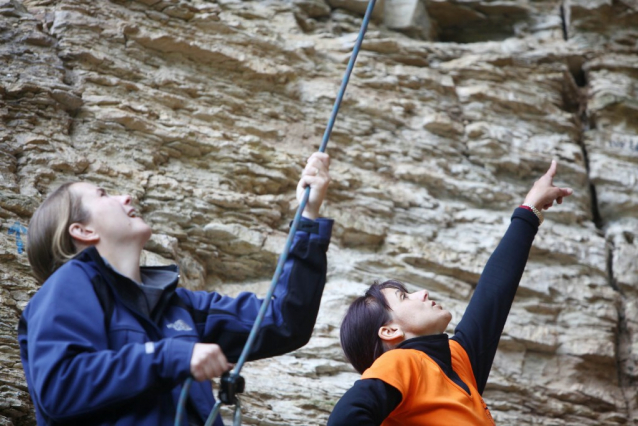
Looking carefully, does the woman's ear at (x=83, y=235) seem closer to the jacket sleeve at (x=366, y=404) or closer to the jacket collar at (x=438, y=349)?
the jacket sleeve at (x=366, y=404)

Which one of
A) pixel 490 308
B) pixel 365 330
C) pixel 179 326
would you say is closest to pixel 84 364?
pixel 179 326

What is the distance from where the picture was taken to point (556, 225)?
22.5 feet

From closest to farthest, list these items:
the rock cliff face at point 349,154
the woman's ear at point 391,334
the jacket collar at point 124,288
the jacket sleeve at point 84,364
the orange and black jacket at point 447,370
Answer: the jacket sleeve at point 84,364 < the jacket collar at point 124,288 < the orange and black jacket at point 447,370 < the woman's ear at point 391,334 < the rock cliff face at point 349,154

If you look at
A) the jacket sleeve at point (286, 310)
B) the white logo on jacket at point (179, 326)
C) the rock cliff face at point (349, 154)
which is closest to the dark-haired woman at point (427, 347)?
the jacket sleeve at point (286, 310)

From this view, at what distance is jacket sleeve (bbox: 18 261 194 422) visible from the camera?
1863mm

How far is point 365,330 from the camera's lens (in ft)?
9.72

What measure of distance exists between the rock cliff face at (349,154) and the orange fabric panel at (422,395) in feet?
6.67

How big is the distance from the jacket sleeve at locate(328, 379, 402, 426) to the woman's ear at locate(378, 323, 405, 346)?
407 millimetres

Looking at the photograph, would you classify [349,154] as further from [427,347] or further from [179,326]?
[179,326]

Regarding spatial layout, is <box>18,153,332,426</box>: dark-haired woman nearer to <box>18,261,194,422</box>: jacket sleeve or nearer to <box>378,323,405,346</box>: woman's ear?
<box>18,261,194,422</box>: jacket sleeve

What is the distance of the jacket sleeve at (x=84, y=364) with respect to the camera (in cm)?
186

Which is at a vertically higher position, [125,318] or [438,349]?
[125,318]

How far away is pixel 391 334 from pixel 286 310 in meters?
0.63

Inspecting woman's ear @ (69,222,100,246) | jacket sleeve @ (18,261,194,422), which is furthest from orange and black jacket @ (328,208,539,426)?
woman's ear @ (69,222,100,246)
